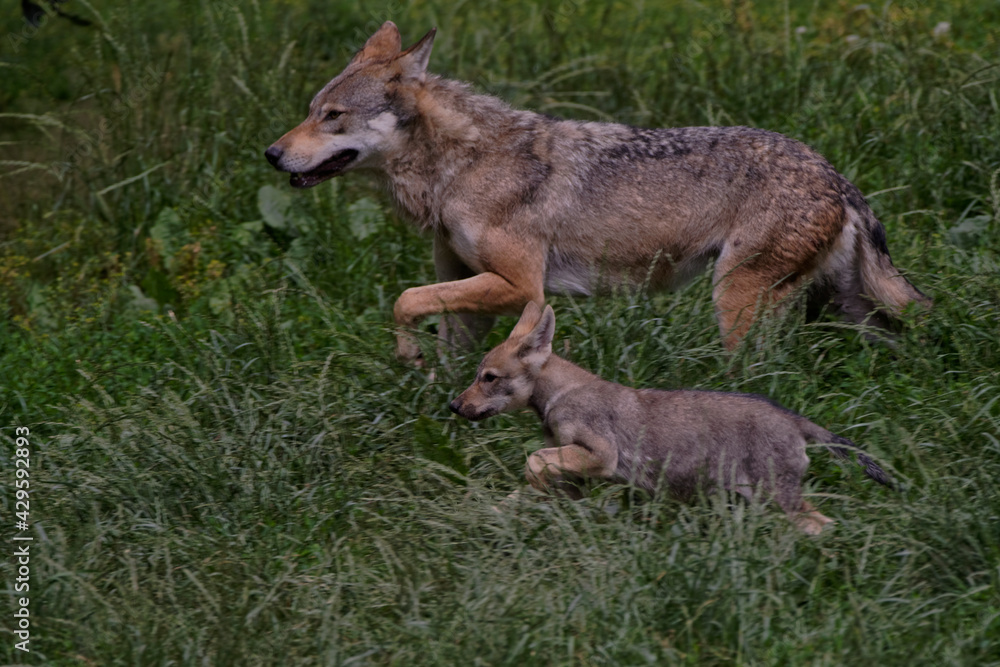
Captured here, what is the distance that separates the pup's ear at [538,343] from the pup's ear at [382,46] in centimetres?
231

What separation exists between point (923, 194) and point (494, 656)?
5442 millimetres

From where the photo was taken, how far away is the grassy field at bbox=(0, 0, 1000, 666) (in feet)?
12.7

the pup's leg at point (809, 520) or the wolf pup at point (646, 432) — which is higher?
the wolf pup at point (646, 432)

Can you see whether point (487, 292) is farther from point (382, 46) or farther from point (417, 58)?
point (382, 46)

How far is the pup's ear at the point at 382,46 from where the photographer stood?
6.58 metres

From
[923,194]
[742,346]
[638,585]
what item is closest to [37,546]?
[638,585]

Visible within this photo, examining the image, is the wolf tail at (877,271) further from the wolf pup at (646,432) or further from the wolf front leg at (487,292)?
the wolf front leg at (487,292)

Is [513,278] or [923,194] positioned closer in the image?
[513,278]

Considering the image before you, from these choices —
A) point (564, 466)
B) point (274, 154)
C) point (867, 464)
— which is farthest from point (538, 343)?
point (274, 154)

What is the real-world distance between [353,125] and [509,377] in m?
2.00

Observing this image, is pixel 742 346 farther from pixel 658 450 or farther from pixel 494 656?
pixel 494 656

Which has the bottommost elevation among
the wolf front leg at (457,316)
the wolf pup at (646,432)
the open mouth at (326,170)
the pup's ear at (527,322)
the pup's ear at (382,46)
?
the wolf front leg at (457,316)

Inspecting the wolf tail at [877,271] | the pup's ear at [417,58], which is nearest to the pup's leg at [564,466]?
the wolf tail at [877,271]

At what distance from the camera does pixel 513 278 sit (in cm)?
602
